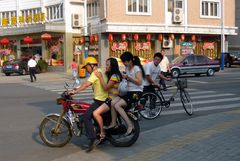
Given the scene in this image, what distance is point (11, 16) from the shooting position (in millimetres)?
43125

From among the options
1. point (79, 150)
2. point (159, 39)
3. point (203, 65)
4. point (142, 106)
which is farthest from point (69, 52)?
point (79, 150)

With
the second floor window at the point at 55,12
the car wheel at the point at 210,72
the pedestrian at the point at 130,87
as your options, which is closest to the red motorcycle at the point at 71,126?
the pedestrian at the point at 130,87

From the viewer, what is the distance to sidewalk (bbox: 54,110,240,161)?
6227mm

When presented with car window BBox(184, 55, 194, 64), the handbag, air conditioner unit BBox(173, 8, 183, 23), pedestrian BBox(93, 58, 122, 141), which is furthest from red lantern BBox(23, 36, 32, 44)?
pedestrian BBox(93, 58, 122, 141)

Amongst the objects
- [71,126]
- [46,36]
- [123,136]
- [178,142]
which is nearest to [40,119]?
[71,126]

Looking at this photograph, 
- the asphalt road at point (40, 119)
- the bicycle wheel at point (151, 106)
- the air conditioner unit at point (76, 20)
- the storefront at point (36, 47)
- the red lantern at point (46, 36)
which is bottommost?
the asphalt road at point (40, 119)

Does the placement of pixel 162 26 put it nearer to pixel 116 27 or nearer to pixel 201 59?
pixel 116 27

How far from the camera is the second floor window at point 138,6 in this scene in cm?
3509

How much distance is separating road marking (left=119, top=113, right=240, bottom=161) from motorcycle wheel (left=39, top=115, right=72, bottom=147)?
1542mm

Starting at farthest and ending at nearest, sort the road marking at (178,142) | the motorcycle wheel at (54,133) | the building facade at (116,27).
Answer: the building facade at (116,27) → the motorcycle wheel at (54,133) → the road marking at (178,142)

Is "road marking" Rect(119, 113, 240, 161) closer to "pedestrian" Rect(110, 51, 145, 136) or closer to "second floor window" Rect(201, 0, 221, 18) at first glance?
"pedestrian" Rect(110, 51, 145, 136)

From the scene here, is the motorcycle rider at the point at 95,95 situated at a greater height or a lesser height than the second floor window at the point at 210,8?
lesser

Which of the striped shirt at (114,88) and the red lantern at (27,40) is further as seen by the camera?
the red lantern at (27,40)

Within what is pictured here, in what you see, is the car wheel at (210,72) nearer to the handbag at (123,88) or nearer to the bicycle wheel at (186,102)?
the bicycle wheel at (186,102)
